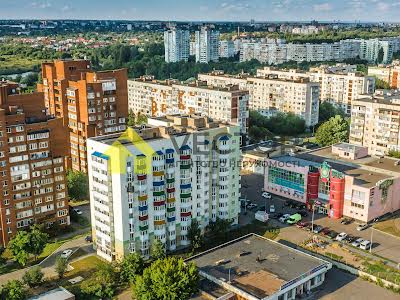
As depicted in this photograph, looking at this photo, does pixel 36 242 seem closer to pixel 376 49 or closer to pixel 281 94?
pixel 281 94

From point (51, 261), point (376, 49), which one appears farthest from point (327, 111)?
point (376, 49)

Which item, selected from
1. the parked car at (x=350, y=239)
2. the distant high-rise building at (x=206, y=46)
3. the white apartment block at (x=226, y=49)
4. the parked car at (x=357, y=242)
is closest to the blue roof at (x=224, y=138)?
the parked car at (x=350, y=239)

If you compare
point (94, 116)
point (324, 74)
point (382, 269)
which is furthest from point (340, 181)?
point (324, 74)

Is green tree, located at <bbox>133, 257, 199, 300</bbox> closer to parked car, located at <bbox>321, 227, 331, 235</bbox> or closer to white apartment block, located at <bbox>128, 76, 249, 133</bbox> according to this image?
parked car, located at <bbox>321, 227, 331, 235</bbox>

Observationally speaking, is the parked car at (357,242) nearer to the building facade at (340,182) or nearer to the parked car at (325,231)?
the parked car at (325,231)

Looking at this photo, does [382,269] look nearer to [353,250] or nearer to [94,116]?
[353,250]
